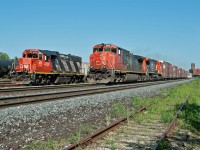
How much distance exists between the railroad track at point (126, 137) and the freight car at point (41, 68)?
15325mm

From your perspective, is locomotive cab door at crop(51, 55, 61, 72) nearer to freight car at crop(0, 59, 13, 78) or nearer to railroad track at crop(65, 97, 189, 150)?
freight car at crop(0, 59, 13, 78)

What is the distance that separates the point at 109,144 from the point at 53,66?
64.2ft

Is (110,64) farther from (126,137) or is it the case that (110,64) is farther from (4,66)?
(126,137)

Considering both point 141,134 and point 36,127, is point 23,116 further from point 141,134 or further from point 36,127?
point 141,134

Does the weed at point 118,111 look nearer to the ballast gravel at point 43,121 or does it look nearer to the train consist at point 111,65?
the ballast gravel at point 43,121

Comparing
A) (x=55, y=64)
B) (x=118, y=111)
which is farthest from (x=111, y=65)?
(x=118, y=111)

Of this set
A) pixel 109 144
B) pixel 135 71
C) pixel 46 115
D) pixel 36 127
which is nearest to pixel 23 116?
pixel 46 115

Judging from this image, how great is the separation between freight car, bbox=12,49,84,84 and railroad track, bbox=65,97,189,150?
50.3 ft

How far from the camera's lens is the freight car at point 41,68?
21.8 m

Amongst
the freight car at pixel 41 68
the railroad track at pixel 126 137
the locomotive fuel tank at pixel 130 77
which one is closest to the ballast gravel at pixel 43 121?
the railroad track at pixel 126 137

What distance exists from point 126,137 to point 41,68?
58.0 ft

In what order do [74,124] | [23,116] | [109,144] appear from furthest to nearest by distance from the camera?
1. [23,116]
2. [74,124]
3. [109,144]

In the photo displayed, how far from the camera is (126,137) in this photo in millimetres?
5867

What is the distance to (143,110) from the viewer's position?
9891 millimetres
